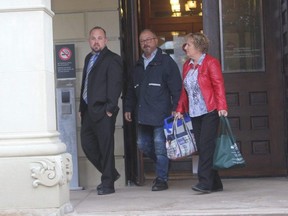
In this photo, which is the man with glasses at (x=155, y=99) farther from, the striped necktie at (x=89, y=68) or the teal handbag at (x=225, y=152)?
the teal handbag at (x=225, y=152)

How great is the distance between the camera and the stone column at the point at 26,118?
18.4 ft

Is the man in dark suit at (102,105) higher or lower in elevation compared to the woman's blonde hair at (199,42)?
lower

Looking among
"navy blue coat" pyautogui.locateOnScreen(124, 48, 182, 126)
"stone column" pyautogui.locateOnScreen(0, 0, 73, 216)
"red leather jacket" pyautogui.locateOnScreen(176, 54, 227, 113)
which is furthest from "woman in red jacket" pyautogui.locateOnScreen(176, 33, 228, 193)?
"stone column" pyautogui.locateOnScreen(0, 0, 73, 216)

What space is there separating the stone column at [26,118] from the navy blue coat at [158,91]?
1636 mm

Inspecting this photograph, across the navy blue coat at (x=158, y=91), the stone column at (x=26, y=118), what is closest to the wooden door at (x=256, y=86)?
the navy blue coat at (x=158, y=91)

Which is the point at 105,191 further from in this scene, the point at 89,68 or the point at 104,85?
the point at 89,68

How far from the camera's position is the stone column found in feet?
18.4

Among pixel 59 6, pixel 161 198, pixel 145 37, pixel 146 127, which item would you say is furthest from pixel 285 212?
pixel 59 6

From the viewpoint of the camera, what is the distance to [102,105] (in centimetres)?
695

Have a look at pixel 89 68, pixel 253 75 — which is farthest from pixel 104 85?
pixel 253 75

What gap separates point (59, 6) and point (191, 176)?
2.98 m

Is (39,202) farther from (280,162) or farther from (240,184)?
(280,162)

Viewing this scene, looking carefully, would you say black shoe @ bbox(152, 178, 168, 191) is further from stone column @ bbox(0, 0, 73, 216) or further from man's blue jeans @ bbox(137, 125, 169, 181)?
stone column @ bbox(0, 0, 73, 216)

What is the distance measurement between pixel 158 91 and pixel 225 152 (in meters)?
1.23
